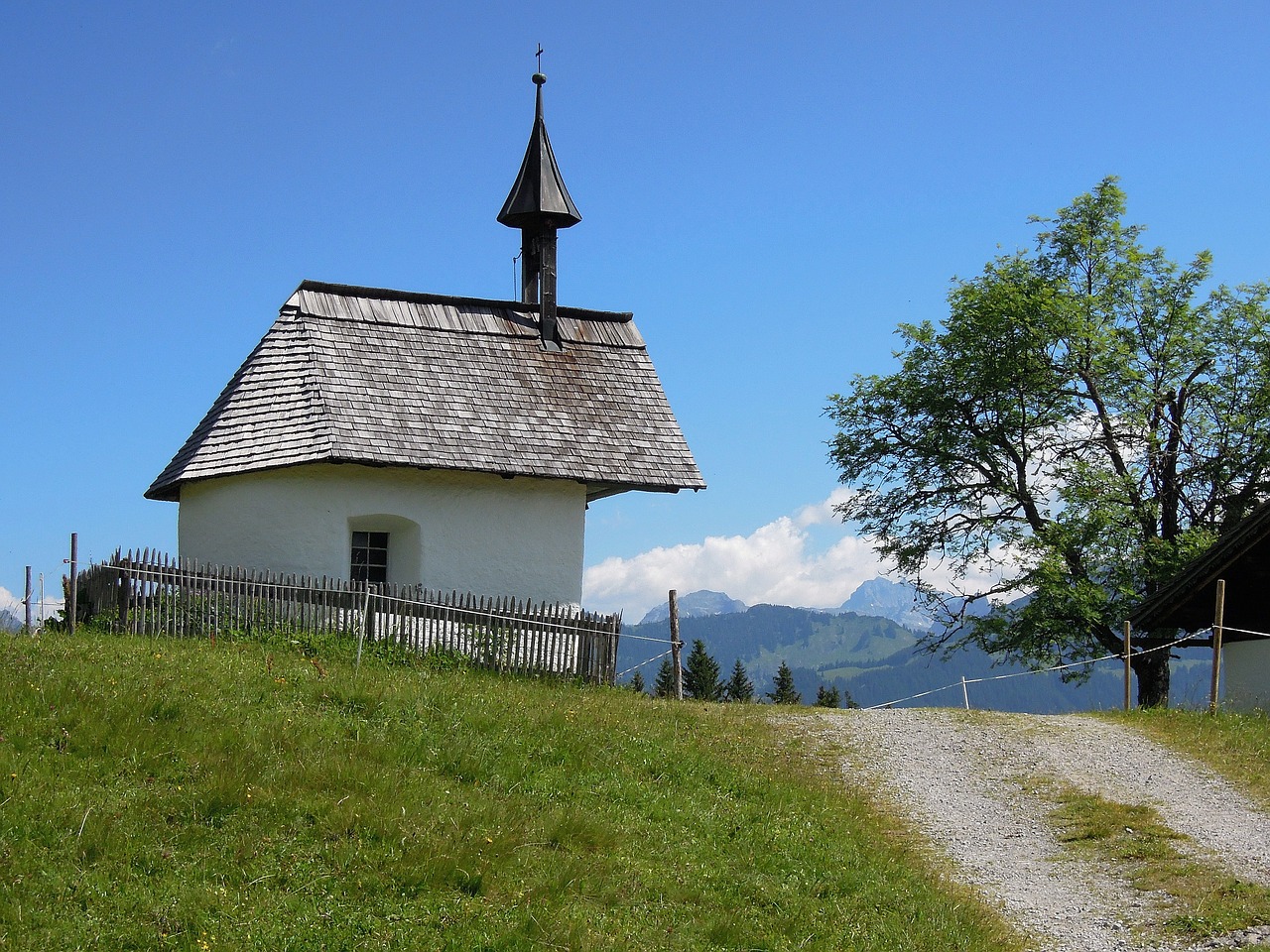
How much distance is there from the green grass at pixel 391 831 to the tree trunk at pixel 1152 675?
45.4 ft

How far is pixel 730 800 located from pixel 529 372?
39.3 feet

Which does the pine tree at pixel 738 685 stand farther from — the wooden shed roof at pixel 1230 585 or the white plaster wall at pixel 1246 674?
the white plaster wall at pixel 1246 674

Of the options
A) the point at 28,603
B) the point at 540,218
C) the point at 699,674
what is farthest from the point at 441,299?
the point at 699,674

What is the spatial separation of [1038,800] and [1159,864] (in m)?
2.24

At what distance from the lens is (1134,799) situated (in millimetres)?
12953

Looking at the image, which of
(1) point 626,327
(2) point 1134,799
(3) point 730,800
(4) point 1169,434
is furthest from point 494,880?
→ (4) point 1169,434

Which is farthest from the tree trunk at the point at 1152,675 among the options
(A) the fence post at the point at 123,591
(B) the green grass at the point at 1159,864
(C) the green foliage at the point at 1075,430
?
(A) the fence post at the point at 123,591

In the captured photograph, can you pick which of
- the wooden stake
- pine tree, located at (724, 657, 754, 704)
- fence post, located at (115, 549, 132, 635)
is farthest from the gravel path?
pine tree, located at (724, 657, 754, 704)

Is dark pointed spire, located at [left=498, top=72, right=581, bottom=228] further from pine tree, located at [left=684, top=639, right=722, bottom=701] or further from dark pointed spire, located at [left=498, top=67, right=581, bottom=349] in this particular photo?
pine tree, located at [left=684, top=639, right=722, bottom=701]

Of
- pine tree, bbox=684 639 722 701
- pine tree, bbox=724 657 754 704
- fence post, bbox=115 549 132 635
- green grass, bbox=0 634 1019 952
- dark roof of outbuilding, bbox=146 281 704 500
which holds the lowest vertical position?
pine tree, bbox=724 657 754 704

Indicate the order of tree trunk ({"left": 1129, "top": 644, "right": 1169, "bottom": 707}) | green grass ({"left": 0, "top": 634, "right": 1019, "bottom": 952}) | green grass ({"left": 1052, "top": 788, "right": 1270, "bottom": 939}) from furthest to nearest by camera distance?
tree trunk ({"left": 1129, "top": 644, "right": 1169, "bottom": 707}), green grass ({"left": 1052, "top": 788, "right": 1270, "bottom": 939}), green grass ({"left": 0, "top": 634, "right": 1019, "bottom": 952})

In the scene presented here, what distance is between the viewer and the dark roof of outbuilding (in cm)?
1978

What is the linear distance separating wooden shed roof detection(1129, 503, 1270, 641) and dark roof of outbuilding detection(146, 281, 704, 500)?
25.4 ft

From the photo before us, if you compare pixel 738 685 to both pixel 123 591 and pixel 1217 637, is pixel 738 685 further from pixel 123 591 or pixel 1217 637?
pixel 123 591
